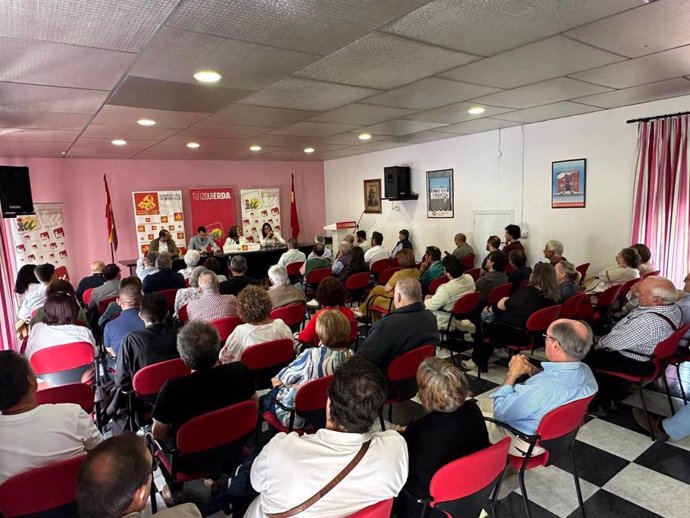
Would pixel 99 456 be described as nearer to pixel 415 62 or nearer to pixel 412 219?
pixel 415 62

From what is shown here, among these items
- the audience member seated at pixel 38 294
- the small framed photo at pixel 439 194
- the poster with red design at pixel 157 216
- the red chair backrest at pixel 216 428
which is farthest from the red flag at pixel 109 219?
the red chair backrest at pixel 216 428

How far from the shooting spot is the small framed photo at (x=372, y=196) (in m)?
10.2

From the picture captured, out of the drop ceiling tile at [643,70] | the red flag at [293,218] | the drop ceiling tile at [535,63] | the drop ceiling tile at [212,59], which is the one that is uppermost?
the drop ceiling tile at [643,70]

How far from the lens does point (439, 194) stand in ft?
28.4

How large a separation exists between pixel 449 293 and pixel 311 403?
2421 mm

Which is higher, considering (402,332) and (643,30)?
(643,30)

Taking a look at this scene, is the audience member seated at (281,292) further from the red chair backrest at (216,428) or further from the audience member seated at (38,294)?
the audience member seated at (38,294)

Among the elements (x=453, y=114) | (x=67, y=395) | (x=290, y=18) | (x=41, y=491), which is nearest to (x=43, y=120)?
(x=67, y=395)

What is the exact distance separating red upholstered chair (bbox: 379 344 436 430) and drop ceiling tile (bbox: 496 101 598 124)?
4278mm

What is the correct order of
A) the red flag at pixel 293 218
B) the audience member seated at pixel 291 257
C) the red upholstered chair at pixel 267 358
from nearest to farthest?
the red upholstered chair at pixel 267 358
the audience member seated at pixel 291 257
the red flag at pixel 293 218

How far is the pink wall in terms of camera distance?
8380mm

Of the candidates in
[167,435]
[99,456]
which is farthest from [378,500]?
[167,435]

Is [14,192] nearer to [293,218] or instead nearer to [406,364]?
[293,218]

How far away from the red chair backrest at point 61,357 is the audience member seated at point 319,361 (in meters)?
1.69
